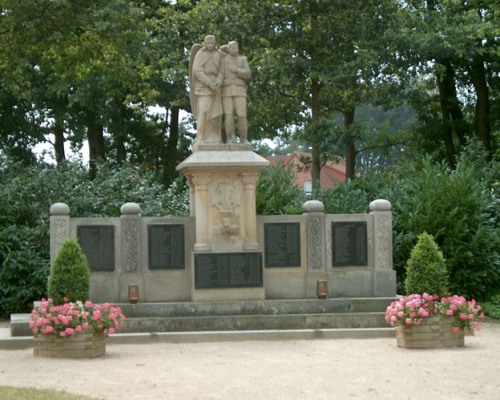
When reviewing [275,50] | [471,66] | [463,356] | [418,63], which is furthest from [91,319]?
[471,66]

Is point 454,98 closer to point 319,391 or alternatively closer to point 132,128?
point 132,128

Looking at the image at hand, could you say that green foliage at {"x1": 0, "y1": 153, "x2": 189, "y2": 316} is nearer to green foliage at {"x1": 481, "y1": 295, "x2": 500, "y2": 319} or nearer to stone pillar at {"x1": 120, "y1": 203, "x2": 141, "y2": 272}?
stone pillar at {"x1": 120, "y1": 203, "x2": 141, "y2": 272}

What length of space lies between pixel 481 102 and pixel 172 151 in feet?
38.6

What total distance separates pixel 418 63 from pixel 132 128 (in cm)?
1151

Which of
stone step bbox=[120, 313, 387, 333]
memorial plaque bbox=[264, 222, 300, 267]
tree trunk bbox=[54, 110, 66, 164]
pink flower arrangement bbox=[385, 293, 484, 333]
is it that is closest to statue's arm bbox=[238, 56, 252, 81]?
memorial plaque bbox=[264, 222, 300, 267]

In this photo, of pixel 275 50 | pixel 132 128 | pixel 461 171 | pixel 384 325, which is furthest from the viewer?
pixel 132 128

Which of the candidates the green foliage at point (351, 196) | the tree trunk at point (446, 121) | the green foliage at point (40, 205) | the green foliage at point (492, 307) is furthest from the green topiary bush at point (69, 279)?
the tree trunk at point (446, 121)

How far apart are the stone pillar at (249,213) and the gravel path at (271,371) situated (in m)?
2.02

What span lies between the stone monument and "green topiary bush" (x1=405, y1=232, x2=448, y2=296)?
3001mm

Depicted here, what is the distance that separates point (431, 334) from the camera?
13.0 metres

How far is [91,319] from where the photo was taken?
12.4 meters

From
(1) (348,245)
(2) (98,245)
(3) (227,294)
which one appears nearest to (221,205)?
(3) (227,294)

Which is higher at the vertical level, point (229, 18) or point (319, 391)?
point (229, 18)

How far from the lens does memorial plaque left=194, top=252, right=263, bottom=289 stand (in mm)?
15312
